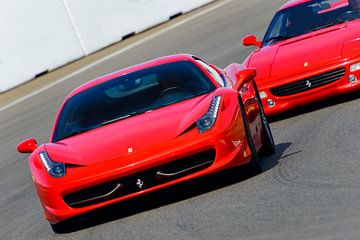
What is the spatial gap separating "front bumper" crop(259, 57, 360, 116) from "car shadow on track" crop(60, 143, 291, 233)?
3056 mm

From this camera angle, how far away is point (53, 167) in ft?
26.7

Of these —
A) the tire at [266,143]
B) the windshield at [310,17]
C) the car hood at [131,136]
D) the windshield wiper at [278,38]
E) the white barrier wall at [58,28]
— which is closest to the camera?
the car hood at [131,136]

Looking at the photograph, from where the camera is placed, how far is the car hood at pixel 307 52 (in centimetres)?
1146

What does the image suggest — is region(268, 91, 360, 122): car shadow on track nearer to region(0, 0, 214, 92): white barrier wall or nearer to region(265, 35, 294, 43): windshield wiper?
region(265, 35, 294, 43): windshield wiper

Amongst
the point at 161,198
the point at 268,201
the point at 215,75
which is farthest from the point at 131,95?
the point at 268,201

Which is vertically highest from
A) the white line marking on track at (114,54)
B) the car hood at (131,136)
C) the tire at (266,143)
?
the car hood at (131,136)

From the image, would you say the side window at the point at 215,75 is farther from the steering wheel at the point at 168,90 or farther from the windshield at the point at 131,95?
the steering wheel at the point at 168,90

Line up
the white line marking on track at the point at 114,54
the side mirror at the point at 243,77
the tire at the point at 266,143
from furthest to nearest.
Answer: the white line marking on track at the point at 114,54, the tire at the point at 266,143, the side mirror at the point at 243,77

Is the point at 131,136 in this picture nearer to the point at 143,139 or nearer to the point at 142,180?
the point at 143,139

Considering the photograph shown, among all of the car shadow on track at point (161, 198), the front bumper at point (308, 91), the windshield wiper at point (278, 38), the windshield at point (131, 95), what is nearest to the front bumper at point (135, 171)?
the car shadow on track at point (161, 198)

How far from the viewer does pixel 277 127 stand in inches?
448

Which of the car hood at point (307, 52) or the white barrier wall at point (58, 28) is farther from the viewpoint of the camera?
the white barrier wall at point (58, 28)

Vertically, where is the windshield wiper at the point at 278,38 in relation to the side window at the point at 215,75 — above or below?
below

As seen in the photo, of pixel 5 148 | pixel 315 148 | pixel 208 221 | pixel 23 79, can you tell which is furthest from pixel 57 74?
pixel 208 221
